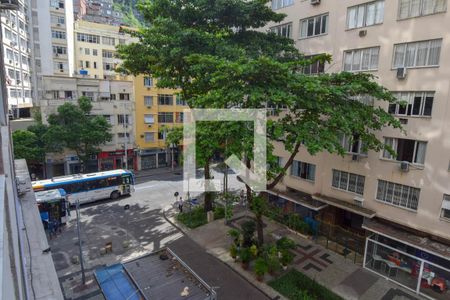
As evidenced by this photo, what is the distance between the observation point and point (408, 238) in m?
14.9

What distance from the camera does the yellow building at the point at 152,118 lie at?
3659 centimetres

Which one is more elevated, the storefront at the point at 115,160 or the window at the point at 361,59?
the window at the point at 361,59

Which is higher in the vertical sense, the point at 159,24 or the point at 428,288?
the point at 159,24

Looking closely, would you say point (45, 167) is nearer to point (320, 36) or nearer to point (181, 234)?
point (181, 234)

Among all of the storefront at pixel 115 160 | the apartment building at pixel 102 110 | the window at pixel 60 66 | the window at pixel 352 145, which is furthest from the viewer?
the window at pixel 60 66

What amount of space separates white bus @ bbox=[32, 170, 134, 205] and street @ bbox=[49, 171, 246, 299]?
0.83 metres

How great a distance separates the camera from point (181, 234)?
2031 cm

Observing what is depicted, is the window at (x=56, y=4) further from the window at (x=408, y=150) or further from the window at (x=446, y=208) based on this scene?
the window at (x=446, y=208)

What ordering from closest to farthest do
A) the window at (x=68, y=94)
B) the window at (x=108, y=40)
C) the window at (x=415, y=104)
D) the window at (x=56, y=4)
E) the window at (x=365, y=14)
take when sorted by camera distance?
the window at (x=415, y=104)
the window at (x=365, y=14)
the window at (x=68, y=94)
the window at (x=56, y=4)
the window at (x=108, y=40)

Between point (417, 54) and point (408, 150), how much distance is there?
16.0 ft

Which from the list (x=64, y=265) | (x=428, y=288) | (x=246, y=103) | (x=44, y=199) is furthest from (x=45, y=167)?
(x=428, y=288)

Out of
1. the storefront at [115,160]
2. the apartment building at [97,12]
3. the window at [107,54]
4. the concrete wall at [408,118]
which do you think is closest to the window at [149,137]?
the storefront at [115,160]

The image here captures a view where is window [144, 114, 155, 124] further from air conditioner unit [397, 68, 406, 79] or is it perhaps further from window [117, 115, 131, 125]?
air conditioner unit [397, 68, 406, 79]

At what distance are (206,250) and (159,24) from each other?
14.2m
